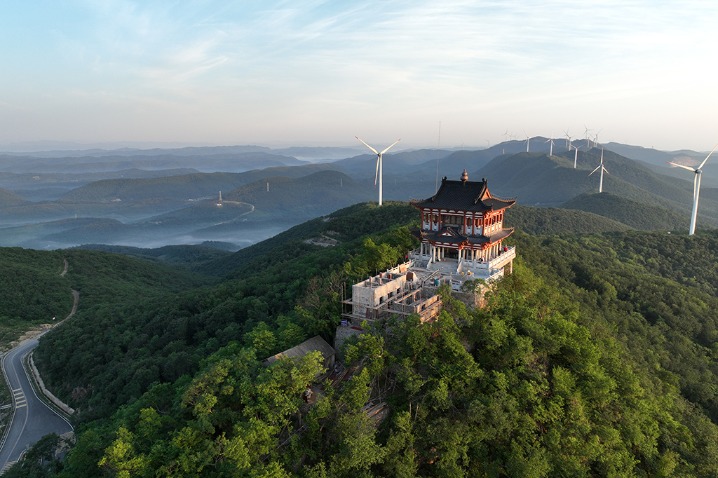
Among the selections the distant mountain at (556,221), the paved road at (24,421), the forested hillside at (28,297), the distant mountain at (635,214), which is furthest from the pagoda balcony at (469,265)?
the distant mountain at (635,214)

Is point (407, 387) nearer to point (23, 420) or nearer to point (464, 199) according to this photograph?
point (464, 199)

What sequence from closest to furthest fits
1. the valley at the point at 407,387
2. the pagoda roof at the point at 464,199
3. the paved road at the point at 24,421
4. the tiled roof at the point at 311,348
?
the valley at the point at 407,387 < the tiled roof at the point at 311,348 < the pagoda roof at the point at 464,199 < the paved road at the point at 24,421

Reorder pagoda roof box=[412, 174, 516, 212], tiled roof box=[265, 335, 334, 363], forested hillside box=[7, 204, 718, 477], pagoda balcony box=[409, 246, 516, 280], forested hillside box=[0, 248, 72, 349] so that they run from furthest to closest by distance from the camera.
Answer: forested hillside box=[0, 248, 72, 349], pagoda roof box=[412, 174, 516, 212], pagoda balcony box=[409, 246, 516, 280], tiled roof box=[265, 335, 334, 363], forested hillside box=[7, 204, 718, 477]

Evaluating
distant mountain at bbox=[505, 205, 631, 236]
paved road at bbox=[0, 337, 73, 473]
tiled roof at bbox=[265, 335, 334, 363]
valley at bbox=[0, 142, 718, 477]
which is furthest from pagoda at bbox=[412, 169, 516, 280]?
distant mountain at bbox=[505, 205, 631, 236]

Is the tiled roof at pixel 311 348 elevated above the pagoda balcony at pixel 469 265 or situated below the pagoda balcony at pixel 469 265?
below

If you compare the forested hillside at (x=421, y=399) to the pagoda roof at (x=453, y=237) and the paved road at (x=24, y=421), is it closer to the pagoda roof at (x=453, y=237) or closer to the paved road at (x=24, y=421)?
the paved road at (x=24, y=421)

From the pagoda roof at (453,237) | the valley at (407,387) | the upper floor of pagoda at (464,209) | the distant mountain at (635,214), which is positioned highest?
the upper floor of pagoda at (464,209)

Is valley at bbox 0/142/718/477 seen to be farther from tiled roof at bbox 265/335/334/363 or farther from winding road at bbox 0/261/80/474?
winding road at bbox 0/261/80/474
